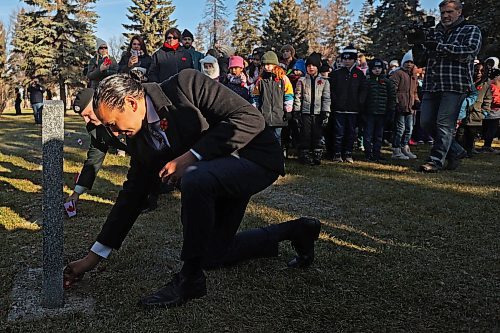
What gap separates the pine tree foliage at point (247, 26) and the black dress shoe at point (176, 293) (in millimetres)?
43431

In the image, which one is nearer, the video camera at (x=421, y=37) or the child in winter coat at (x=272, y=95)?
the video camera at (x=421, y=37)

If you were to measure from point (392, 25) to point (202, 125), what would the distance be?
3105cm

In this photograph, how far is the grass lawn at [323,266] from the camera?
2.83m

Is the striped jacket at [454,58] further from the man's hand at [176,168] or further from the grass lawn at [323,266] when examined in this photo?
the man's hand at [176,168]

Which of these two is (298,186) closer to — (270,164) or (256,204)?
(256,204)

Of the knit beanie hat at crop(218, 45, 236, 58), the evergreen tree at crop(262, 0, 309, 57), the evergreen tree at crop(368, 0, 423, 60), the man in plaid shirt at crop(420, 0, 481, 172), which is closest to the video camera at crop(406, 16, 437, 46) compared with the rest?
the man in plaid shirt at crop(420, 0, 481, 172)

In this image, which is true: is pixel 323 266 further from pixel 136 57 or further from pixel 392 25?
pixel 392 25

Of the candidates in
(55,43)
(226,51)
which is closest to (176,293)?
(226,51)

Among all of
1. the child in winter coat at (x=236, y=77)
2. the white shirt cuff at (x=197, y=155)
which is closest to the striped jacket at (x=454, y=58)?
the child in winter coat at (x=236, y=77)

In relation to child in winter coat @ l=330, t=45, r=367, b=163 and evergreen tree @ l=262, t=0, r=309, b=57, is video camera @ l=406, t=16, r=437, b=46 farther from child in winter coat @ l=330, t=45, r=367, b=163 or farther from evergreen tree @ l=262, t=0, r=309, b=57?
evergreen tree @ l=262, t=0, r=309, b=57

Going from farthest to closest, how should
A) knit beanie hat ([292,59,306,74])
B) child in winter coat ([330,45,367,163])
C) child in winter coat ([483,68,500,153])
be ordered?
child in winter coat ([483,68,500,153]), knit beanie hat ([292,59,306,74]), child in winter coat ([330,45,367,163])

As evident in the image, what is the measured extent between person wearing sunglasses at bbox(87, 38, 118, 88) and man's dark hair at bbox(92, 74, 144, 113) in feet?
22.6

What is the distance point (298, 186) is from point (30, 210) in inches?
131

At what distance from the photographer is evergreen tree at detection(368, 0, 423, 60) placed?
98.9 feet
